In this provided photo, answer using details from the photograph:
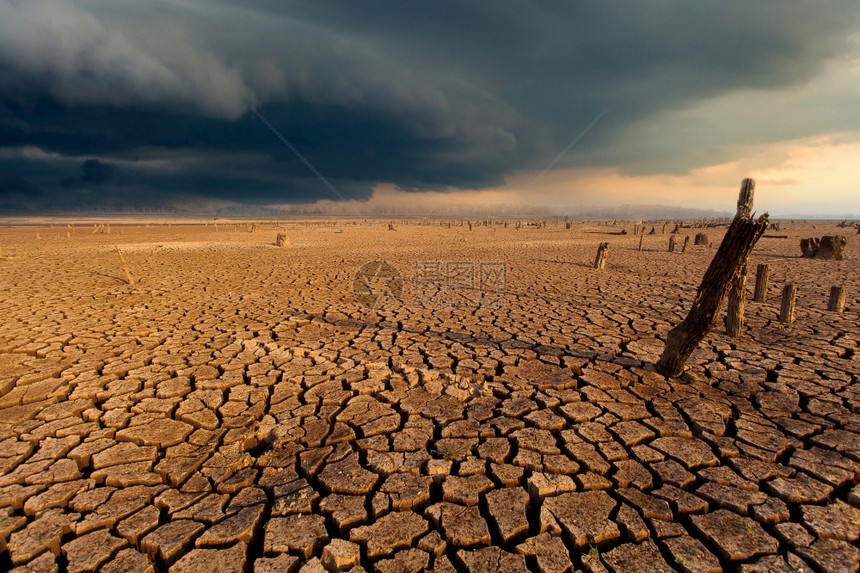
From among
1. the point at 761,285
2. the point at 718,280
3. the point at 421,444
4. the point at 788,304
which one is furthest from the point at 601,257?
the point at 421,444

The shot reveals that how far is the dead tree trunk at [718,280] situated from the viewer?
346 cm

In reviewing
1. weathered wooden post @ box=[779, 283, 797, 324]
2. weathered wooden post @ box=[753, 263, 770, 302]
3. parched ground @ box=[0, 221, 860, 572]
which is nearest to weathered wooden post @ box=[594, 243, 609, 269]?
weathered wooden post @ box=[753, 263, 770, 302]

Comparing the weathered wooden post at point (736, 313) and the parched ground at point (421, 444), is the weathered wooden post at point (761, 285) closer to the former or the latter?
the parched ground at point (421, 444)

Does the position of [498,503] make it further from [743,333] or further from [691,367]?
[743,333]

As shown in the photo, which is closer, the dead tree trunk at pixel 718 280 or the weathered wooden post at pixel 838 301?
the dead tree trunk at pixel 718 280

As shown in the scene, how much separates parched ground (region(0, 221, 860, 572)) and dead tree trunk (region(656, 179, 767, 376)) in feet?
1.14

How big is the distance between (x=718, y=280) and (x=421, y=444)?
3.32 m

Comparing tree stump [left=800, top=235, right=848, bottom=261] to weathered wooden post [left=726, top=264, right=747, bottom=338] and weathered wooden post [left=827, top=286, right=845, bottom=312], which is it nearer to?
weathered wooden post [left=827, top=286, right=845, bottom=312]

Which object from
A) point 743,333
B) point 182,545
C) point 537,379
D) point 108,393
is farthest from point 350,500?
point 743,333

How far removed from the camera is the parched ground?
216 cm

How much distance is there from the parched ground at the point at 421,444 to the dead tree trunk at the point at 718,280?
35cm

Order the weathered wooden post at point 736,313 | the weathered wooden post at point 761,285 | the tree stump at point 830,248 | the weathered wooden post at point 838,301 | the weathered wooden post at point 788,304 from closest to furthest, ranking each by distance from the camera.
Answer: the weathered wooden post at point 736,313 < the weathered wooden post at point 788,304 < the weathered wooden post at point 838,301 < the weathered wooden post at point 761,285 < the tree stump at point 830,248

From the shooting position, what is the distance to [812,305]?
7.40m

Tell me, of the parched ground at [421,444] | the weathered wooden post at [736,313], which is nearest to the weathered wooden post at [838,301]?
the parched ground at [421,444]
